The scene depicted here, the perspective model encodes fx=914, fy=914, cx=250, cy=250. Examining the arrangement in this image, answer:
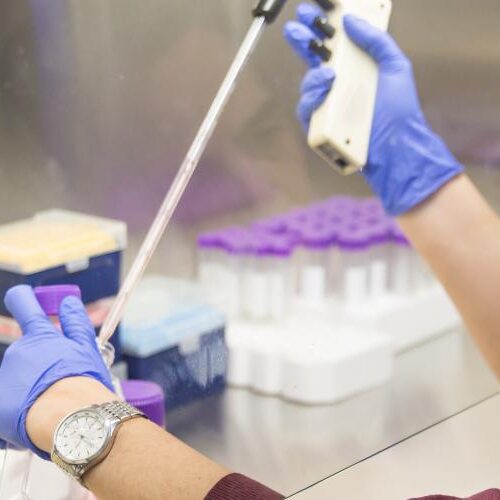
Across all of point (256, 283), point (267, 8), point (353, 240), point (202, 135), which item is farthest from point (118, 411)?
point (353, 240)

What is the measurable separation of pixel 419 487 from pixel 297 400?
33 cm

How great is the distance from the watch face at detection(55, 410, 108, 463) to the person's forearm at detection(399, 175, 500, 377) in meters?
0.41

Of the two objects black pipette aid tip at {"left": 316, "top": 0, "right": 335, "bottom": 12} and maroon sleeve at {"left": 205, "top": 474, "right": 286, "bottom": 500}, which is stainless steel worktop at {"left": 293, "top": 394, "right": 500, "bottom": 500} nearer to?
maroon sleeve at {"left": 205, "top": 474, "right": 286, "bottom": 500}

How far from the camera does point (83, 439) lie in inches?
33.3

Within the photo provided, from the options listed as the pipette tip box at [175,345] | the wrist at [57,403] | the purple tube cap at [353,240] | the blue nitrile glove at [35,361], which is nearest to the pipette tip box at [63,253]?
the pipette tip box at [175,345]

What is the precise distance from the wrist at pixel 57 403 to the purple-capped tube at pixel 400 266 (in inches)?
36.4

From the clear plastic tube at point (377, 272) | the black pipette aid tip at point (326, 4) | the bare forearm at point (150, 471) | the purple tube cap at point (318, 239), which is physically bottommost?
the clear plastic tube at point (377, 272)

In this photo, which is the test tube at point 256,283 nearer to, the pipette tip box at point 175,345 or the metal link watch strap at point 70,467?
the pipette tip box at point 175,345

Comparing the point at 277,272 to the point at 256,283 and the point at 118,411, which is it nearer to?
the point at 256,283

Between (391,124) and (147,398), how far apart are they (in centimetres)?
49

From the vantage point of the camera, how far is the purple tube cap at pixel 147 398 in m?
1.22

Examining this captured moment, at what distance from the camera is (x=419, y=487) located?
1.17 meters

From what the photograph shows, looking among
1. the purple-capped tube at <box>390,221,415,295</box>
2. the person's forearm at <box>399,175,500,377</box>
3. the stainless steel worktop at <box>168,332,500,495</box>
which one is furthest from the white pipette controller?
the purple-capped tube at <box>390,221,415,295</box>

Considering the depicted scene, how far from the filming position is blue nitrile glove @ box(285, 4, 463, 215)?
1053 millimetres
